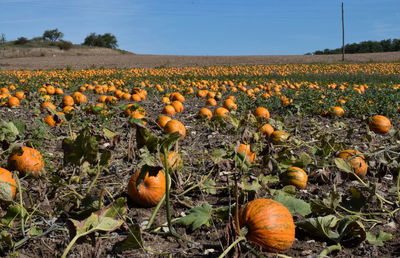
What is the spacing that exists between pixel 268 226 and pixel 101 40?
111m

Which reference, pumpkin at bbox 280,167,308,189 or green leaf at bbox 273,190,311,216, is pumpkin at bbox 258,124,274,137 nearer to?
pumpkin at bbox 280,167,308,189

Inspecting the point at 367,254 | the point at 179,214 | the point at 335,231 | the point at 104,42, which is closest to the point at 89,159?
the point at 179,214

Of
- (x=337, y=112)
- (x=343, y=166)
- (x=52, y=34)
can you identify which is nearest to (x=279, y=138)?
(x=343, y=166)

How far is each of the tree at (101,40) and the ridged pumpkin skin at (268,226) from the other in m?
110

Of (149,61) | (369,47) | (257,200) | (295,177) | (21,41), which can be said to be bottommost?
(295,177)

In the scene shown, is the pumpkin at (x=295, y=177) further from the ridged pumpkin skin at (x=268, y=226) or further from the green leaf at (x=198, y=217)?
the green leaf at (x=198, y=217)

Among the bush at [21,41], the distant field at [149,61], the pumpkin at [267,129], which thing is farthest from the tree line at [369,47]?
the pumpkin at [267,129]

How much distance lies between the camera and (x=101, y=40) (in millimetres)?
106750

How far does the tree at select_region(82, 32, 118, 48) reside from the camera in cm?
10675

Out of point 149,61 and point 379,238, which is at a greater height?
point 149,61

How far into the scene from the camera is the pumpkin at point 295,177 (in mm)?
3521

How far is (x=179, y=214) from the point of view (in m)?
3.06

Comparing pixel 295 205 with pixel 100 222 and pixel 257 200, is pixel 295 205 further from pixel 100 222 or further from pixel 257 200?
pixel 100 222

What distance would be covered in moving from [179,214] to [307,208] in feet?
3.28
